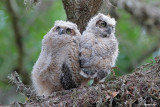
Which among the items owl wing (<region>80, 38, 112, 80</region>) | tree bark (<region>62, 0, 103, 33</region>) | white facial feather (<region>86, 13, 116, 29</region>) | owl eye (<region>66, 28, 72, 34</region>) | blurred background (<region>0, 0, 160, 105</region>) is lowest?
owl wing (<region>80, 38, 112, 80</region>)

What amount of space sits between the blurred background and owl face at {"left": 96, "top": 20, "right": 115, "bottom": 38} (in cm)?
301

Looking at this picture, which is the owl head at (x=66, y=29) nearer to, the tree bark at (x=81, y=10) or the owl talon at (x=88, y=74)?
the tree bark at (x=81, y=10)

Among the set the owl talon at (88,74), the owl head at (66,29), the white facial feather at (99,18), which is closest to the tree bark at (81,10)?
the white facial feather at (99,18)

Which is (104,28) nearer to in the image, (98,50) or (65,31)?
(98,50)

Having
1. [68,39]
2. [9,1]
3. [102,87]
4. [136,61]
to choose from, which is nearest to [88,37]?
[68,39]

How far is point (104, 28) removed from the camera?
470cm

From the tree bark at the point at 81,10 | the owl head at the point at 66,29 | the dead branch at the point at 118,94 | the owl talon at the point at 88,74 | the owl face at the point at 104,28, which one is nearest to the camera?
the dead branch at the point at 118,94

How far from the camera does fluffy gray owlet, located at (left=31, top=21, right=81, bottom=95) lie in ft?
14.5

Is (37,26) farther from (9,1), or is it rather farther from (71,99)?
(71,99)

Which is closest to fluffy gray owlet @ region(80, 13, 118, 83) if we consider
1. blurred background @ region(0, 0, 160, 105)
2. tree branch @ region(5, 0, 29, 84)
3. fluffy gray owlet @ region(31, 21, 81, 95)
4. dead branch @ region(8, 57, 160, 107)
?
fluffy gray owlet @ region(31, 21, 81, 95)

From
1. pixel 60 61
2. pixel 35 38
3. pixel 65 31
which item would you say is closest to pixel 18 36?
pixel 35 38

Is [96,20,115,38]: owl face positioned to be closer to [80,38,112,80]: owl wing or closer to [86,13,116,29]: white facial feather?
[86,13,116,29]: white facial feather

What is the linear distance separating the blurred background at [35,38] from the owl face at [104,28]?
3.01 metres

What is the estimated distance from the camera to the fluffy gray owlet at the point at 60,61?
441 cm
